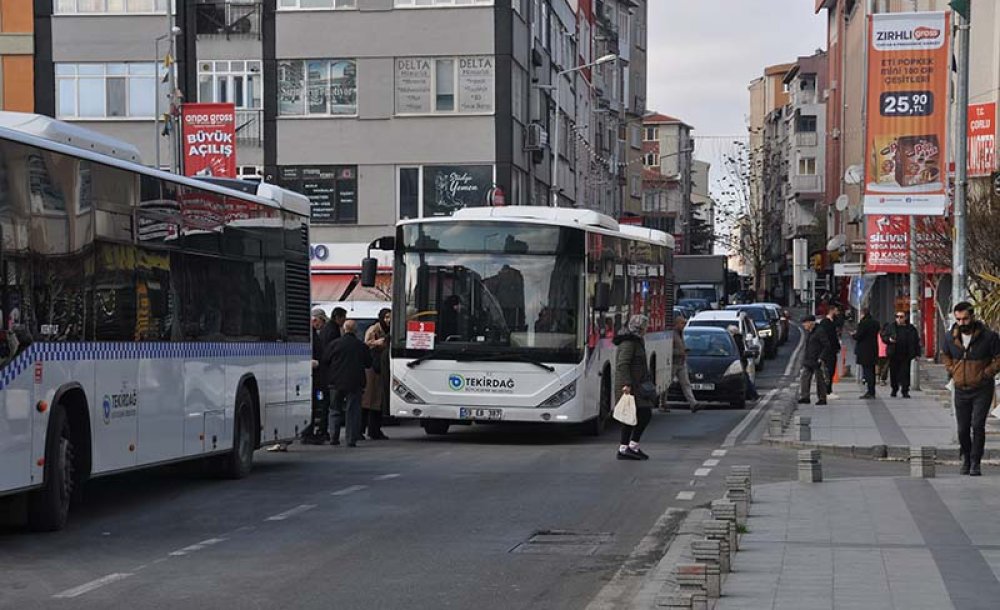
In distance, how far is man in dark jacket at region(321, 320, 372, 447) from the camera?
2402cm

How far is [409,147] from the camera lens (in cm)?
5569

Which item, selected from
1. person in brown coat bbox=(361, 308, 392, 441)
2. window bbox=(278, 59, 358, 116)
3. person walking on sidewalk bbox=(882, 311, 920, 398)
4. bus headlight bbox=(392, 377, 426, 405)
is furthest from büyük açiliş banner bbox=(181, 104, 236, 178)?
window bbox=(278, 59, 358, 116)

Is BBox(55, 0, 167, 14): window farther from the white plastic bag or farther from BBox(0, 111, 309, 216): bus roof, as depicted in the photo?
BBox(0, 111, 309, 216): bus roof

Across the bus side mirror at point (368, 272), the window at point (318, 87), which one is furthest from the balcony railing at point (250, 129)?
the bus side mirror at point (368, 272)

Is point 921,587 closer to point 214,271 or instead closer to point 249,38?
point 214,271

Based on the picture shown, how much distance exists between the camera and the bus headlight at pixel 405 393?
2480cm

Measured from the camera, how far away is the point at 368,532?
538 inches

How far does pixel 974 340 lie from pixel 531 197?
4385 centimetres

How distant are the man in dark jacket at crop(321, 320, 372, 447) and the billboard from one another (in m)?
24.3

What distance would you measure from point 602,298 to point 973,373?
720cm

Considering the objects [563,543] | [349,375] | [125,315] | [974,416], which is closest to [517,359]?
[349,375]

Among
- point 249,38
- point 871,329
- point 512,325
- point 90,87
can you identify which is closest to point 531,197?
point 249,38

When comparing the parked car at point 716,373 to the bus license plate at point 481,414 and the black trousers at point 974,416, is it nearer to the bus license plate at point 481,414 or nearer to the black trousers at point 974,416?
the bus license plate at point 481,414

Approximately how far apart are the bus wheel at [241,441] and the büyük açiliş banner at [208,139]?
18656 millimetres
